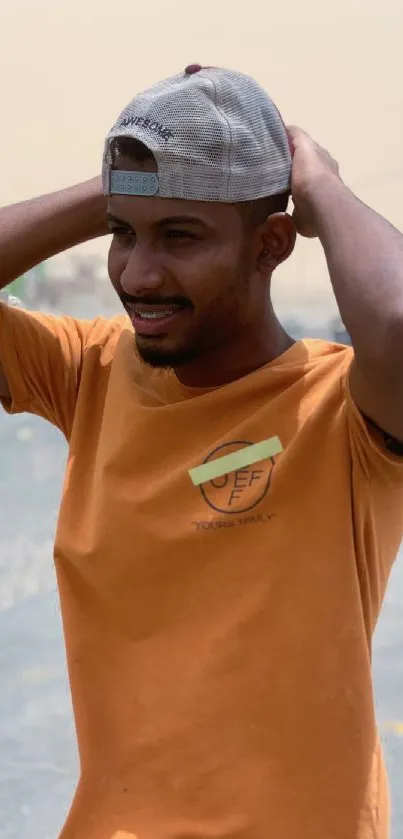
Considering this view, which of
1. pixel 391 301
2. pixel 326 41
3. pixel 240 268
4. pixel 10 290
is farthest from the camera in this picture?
pixel 10 290

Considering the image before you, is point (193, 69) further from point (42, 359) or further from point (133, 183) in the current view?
point (42, 359)

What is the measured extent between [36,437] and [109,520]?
172 cm

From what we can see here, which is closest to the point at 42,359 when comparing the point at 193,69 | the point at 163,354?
the point at 163,354

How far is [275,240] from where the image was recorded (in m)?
0.82

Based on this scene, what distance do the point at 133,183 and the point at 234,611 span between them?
35cm

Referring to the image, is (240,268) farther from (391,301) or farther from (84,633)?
(84,633)

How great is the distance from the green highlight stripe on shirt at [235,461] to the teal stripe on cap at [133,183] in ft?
0.71

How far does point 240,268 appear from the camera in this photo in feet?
2.61

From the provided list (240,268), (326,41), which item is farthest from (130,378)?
(326,41)

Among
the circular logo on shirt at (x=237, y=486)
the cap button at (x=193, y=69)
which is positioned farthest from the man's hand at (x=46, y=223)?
the circular logo on shirt at (x=237, y=486)

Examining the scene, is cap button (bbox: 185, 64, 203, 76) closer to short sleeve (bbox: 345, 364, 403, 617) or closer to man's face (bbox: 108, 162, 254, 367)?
man's face (bbox: 108, 162, 254, 367)

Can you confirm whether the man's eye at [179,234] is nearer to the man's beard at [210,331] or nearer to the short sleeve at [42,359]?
the man's beard at [210,331]

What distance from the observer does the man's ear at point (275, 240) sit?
81 centimetres

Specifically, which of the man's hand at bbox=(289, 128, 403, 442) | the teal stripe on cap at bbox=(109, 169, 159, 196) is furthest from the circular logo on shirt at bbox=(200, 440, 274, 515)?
the teal stripe on cap at bbox=(109, 169, 159, 196)
